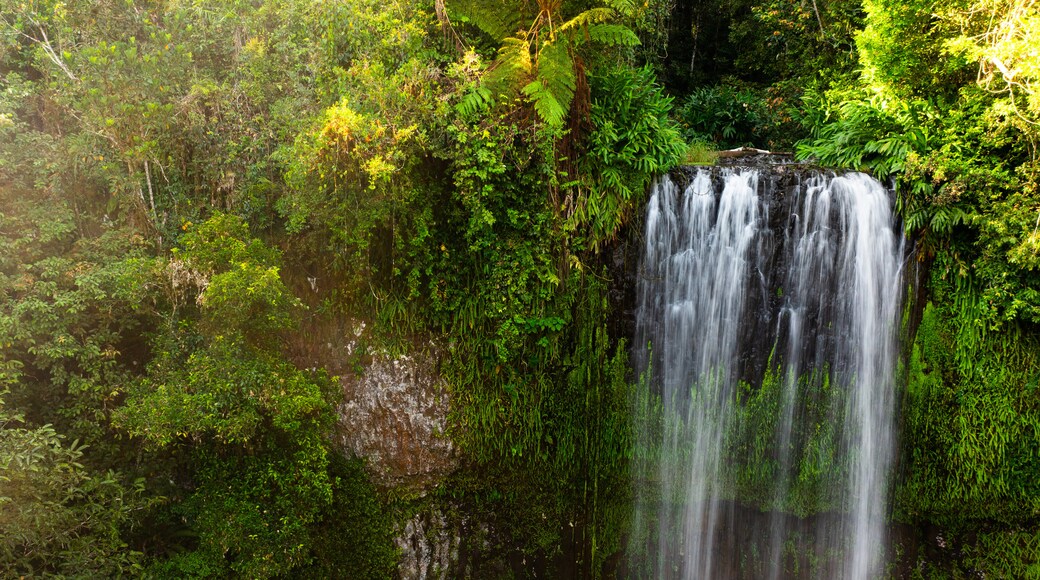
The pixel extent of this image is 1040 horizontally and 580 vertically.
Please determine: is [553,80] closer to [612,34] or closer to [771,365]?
[612,34]

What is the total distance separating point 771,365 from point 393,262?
457 centimetres

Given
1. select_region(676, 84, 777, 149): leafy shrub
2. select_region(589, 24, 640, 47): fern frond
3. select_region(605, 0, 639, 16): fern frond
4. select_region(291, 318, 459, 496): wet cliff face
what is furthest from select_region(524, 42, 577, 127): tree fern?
select_region(676, 84, 777, 149): leafy shrub

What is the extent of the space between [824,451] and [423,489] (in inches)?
190

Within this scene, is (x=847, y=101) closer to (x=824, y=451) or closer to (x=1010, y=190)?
(x=1010, y=190)

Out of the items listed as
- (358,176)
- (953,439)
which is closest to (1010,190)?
(953,439)

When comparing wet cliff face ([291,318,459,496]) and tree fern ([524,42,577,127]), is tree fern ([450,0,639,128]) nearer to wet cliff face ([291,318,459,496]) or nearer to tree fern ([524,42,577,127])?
tree fern ([524,42,577,127])

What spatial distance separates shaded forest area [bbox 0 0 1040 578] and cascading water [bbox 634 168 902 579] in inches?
15.1

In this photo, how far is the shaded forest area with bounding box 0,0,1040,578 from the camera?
5.95 m

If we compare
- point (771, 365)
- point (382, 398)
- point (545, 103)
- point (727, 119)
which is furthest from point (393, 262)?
point (727, 119)

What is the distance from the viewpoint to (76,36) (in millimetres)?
7047

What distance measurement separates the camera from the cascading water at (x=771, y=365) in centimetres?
723

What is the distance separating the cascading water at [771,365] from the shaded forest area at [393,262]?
38 cm

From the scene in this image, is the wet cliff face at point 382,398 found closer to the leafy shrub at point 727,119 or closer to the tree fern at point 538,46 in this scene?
the tree fern at point 538,46

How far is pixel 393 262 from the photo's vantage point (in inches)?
267
